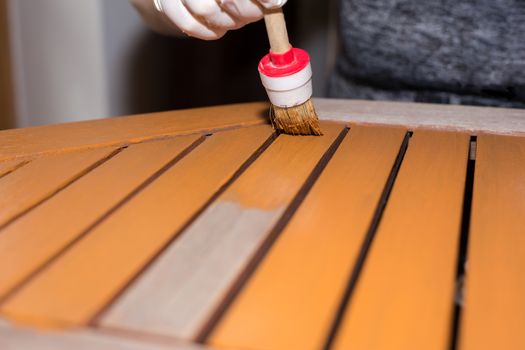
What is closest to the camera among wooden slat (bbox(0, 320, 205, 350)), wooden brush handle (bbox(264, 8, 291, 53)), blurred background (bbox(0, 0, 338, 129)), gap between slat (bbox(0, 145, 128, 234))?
wooden slat (bbox(0, 320, 205, 350))

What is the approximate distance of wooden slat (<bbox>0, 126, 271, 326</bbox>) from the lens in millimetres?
367

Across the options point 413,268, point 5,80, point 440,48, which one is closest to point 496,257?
point 413,268

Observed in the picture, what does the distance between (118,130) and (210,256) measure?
1.05 ft

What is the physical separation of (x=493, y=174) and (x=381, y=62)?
415mm

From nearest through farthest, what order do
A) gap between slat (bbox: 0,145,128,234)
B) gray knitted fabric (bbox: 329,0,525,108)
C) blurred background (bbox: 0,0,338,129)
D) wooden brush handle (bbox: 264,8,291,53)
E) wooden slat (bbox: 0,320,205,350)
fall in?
wooden slat (bbox: 0,320,205,350) < gap between slat (bbox: 0,145,128,234) < wooden brush handle (bbox: 264,8,291,53) < gray knitted fabric (bbox: 329,0,525,108) < blurred background (bbox: 0,0,338,129)

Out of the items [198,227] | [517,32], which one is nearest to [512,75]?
[517,32]

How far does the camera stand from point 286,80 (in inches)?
25.4

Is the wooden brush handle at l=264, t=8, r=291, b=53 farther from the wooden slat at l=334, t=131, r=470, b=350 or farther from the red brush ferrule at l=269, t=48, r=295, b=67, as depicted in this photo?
the wooden slat at l=334, t=131, r=470, b=350

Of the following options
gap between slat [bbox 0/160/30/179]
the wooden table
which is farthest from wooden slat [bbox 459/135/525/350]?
gap between slat [bbox 0/160/30/179]

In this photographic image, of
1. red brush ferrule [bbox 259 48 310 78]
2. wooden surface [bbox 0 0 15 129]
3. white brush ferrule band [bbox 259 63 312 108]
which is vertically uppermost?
red brush ferrule [bbox 259 48 310 78]

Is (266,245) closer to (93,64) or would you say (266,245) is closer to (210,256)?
(210,256)

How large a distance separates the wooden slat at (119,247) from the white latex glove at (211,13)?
16cm

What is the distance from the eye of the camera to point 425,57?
3.01ft

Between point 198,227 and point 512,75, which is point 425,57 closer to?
point 512,75
